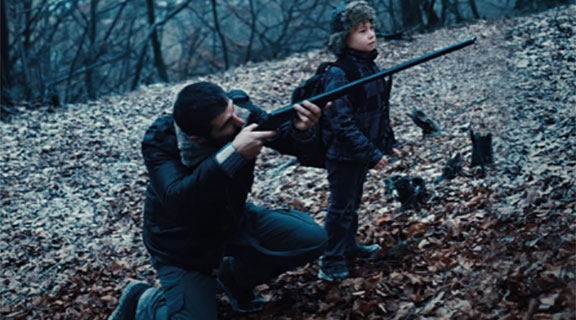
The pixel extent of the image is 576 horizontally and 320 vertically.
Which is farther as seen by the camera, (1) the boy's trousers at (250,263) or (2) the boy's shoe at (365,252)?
(2) the boy's shoe at (365,252)

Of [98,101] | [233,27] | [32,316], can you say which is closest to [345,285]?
[32,316]

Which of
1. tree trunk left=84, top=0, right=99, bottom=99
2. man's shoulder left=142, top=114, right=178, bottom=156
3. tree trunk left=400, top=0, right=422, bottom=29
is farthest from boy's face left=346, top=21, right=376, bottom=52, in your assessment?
tree trunk left=84, top=0, right=99, bottom=99

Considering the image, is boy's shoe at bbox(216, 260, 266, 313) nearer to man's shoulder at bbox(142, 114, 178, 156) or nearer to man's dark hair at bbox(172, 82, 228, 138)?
man's shoulder at bbox(142, 114, 178, 156)

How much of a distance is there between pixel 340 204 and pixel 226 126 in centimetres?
125

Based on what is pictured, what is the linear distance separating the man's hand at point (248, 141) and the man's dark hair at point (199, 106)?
0.71 ft

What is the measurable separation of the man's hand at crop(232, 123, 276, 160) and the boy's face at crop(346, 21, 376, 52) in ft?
3.81

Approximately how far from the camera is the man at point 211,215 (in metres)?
3.53

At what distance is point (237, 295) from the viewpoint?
14.4 ft

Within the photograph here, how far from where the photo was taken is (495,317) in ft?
11.1

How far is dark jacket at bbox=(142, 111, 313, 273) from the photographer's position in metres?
3.54

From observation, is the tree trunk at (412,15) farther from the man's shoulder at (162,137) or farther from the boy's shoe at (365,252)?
the man's shoulder at (162,137)

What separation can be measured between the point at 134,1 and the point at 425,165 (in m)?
15.6

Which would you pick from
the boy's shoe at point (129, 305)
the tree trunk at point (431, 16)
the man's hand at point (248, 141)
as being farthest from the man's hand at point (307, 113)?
the tree trunk at point (431, 16)

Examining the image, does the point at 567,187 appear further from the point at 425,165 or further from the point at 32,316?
the point at 32,316
